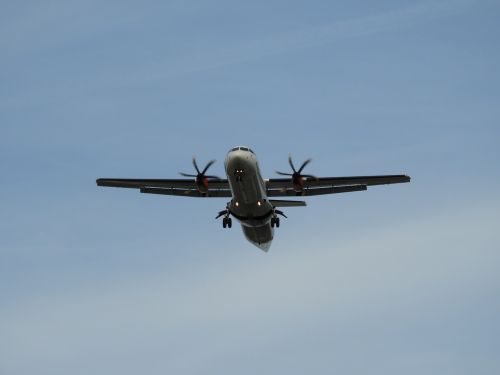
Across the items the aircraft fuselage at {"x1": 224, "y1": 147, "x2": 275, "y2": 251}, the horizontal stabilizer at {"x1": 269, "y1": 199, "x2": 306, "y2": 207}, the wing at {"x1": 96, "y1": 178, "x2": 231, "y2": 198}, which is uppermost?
the wing at {"x1": 96, "y1": 178, "x2": 231, "y2": 198}

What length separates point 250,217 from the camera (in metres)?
46.3

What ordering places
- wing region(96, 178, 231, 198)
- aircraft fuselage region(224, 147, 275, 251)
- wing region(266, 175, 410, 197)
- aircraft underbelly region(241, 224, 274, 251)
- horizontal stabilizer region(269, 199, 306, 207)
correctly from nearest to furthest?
1. aircraft fuselage region(224, 147, 275, 251)
2. aircraft underbelly region(241, 224, 274, 251)
3. wing region(266, 175, 410, 197)
4. horizontal stabilizer region(269, 199, 306, 207)
5. wing region(96, 178, 231, 198)

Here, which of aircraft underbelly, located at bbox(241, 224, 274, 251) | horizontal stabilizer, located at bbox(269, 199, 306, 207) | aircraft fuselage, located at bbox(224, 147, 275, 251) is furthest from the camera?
horizontal stabilizer, located at bbox(269, 199, 306, 207)

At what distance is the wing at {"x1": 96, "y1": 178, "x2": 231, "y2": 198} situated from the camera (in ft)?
160

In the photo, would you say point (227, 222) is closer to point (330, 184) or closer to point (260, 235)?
point (260, 235)

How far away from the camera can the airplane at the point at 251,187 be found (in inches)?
1715

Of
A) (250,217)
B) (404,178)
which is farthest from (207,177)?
(404,178)

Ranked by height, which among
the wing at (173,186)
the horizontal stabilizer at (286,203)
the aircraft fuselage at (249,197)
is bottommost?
the aircraft fuselage at (249,197)

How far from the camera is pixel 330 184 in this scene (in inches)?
1901

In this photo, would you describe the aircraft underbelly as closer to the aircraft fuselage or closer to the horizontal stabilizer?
the aircraft fuselage

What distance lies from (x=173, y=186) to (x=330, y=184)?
33.6 feet

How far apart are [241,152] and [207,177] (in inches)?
168

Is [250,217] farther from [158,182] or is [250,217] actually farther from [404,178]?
[404,178]

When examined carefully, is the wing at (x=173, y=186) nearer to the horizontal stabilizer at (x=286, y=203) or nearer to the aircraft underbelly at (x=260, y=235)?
the aircraft underbelly at (x=260, y=235)
